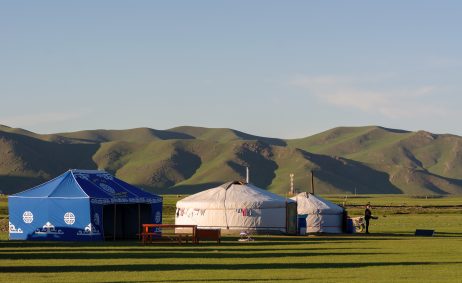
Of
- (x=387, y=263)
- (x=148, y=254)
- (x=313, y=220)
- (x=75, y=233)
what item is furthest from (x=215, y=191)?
(x=387, y=263)

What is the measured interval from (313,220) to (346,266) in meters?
24.1

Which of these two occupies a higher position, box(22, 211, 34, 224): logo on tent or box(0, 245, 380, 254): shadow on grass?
box(22, 211, 34, 224): logo on tent

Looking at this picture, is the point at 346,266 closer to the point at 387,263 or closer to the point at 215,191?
the point at 387,263

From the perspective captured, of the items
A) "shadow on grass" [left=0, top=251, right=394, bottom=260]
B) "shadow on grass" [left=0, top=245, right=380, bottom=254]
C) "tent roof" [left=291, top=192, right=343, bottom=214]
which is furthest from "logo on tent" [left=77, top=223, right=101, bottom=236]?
"tent roof" [left=291, top=192, right=343, bottom=214]

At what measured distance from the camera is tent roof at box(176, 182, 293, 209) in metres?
48.0

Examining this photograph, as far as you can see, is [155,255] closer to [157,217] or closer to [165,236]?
[165,236]

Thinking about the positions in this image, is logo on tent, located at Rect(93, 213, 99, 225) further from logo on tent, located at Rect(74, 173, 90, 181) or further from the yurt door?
the yurt door

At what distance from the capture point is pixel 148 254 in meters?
31.5

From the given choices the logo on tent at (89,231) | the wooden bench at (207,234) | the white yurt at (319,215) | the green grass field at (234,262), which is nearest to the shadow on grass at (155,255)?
the green grass field at (234,262)

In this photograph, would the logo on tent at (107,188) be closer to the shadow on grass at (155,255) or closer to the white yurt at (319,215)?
the shadow on grass at (155,255)

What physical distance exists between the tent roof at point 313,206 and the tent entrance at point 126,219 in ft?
32.1

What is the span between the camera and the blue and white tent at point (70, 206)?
40.3 meters

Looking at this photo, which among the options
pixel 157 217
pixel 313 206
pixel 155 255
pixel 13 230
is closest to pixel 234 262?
pixel 155 255

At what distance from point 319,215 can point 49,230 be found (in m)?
14.9
